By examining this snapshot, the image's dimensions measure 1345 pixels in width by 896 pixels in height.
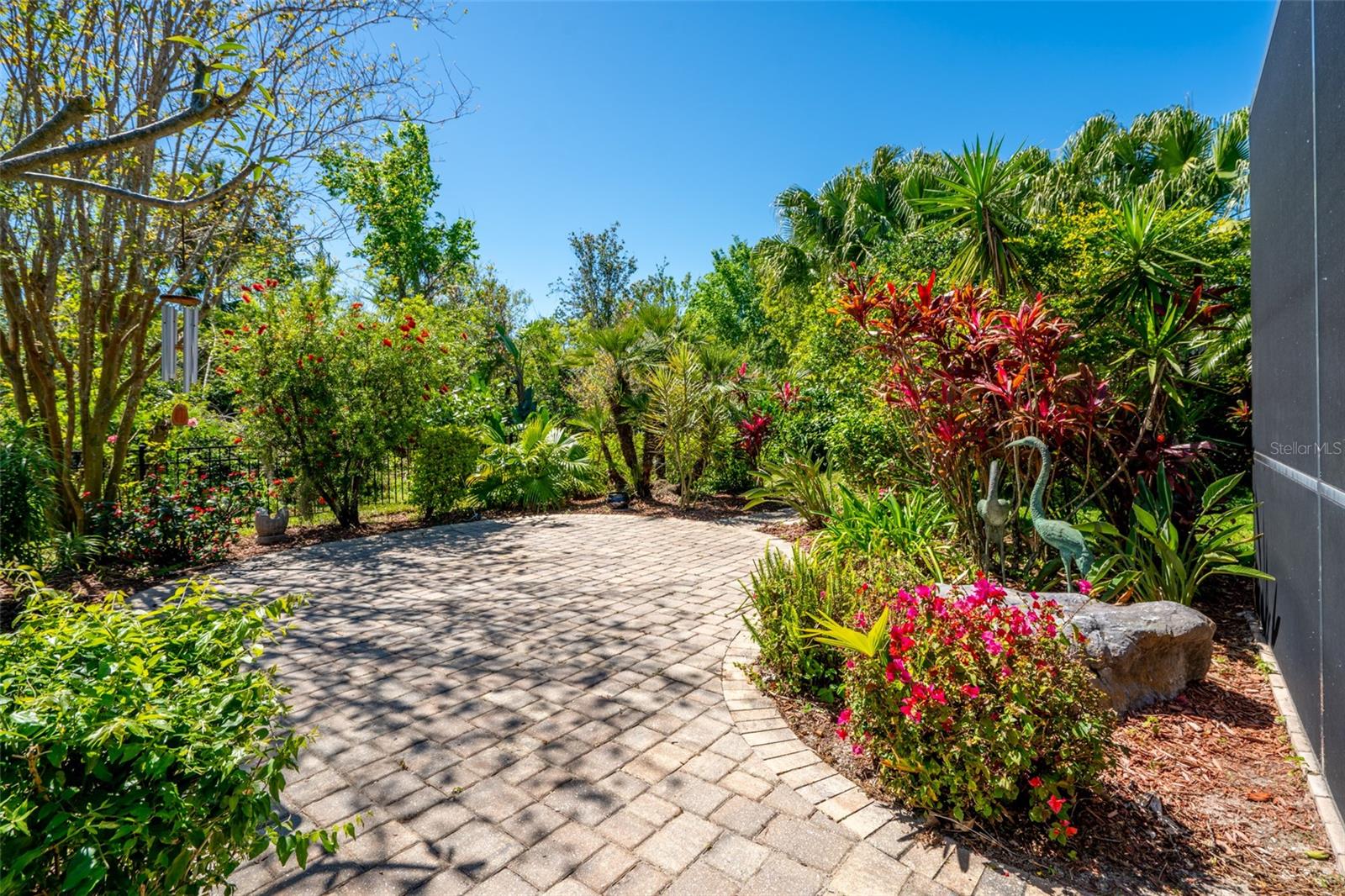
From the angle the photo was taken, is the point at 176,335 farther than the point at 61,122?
Yes

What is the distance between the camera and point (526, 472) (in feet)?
32.6

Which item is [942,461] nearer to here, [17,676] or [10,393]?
[17,676]

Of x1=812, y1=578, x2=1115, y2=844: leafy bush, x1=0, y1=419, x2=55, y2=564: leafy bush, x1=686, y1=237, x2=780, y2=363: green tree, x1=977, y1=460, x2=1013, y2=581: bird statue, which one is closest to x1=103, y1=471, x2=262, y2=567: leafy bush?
x1=0, y1=419, x2=55, y2=564: leafy bush

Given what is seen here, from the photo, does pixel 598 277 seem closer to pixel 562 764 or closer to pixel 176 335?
pixel 176 335

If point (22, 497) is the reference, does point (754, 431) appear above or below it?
above

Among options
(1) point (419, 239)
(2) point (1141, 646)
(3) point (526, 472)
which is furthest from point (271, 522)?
(1) point (419, 239)

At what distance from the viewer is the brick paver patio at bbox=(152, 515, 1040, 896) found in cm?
213

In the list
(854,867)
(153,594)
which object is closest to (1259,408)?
(854,867)

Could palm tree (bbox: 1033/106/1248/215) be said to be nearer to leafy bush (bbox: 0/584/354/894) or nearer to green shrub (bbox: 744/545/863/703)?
green shrub (bbox: 744/545/863/703)

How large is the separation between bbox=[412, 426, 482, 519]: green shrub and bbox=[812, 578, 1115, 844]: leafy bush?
7.75 m

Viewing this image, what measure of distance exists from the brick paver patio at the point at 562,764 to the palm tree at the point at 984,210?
4317 millimetres

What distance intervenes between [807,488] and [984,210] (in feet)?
11.1

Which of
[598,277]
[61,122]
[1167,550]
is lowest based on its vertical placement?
[1167,550]

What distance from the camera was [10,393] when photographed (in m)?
7.29
